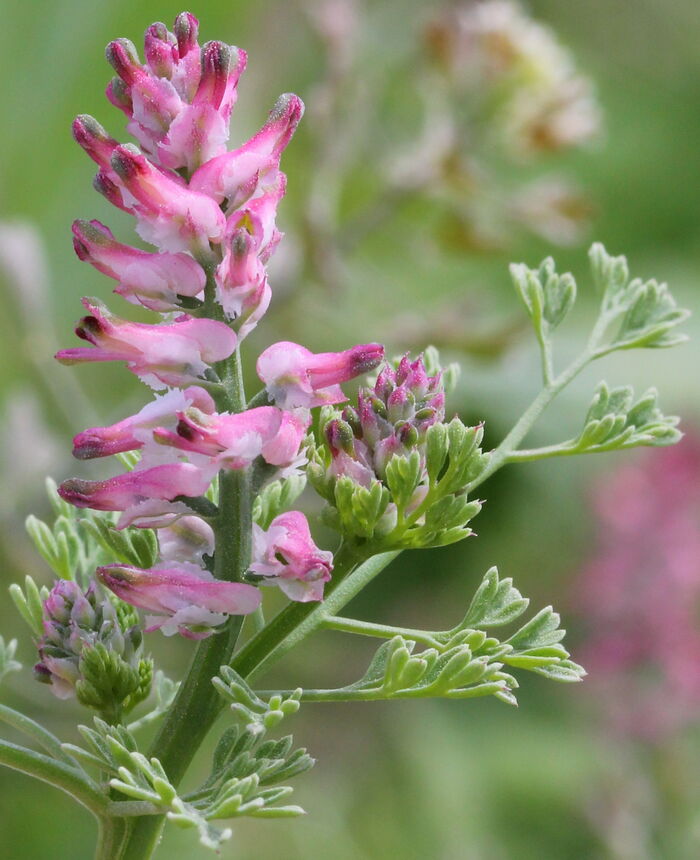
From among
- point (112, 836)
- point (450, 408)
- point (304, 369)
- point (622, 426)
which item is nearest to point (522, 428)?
point (622, 426)

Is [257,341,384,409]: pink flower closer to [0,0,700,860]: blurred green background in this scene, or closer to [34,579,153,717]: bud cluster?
[34,579,153,717]: bud cluster

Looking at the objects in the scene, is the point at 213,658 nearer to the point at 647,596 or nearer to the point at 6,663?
the point at 6,663

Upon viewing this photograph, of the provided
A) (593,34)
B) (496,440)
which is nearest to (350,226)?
(496,440)

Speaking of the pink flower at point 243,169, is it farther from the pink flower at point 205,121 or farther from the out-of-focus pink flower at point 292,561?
the out-of-focus pink flower at point 292,561

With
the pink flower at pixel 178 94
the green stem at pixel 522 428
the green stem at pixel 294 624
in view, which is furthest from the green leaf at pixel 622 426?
the pink flower at pixel 178 94

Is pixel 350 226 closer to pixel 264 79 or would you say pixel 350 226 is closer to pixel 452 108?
pixel 452 108

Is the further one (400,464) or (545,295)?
(545,295)

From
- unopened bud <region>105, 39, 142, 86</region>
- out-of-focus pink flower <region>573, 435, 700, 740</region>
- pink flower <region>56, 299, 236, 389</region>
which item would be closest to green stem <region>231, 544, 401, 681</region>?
pink flower <region>56, 299, 236, 389</region>
